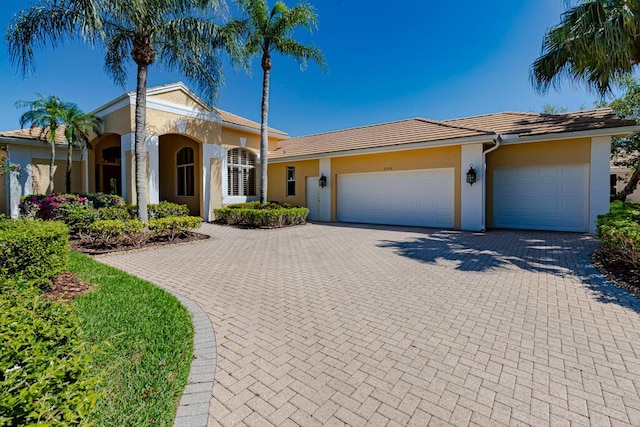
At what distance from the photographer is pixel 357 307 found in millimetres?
4477

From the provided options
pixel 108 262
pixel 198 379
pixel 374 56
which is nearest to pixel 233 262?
pixel 108 262

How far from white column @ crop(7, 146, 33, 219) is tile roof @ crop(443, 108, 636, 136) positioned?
73.8ft

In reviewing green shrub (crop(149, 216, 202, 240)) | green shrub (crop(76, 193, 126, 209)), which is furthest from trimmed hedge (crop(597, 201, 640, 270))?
green shrub (crop(76, 193, 126, 209))

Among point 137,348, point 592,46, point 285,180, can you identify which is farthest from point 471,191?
point 137,348

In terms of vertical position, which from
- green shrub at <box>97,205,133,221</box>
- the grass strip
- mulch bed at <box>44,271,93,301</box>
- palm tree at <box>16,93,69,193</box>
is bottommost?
the grass strip

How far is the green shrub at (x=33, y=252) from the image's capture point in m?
4.50

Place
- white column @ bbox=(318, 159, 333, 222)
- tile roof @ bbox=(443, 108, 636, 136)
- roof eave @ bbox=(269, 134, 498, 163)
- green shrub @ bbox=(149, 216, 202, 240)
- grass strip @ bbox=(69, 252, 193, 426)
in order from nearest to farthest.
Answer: grass strip @ bbox=(69, 252, 193, 426)
green shrub @ bbox=(149, 216, 202, 240)
tile roof @ bbox=(443, 108, 636, 136)
roof eave @ bbox=(269, 134, 498, 163)
white column @ bbox=(318, 159, 333, 222)

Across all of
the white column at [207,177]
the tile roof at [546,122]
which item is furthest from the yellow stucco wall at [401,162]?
the white column at [207,177]

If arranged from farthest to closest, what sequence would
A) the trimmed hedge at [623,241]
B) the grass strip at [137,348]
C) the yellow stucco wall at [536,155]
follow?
the yellow stucco wall at [536,155], the trimmed hedge at [623,241], the grass strip at [137,348]

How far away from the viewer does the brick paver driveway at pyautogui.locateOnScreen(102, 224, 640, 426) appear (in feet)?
8.00

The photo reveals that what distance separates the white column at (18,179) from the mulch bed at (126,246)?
408 inches

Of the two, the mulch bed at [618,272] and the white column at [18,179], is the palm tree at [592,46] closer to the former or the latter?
the mulch bed at [618,272]

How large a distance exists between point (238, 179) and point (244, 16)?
8.32 metres

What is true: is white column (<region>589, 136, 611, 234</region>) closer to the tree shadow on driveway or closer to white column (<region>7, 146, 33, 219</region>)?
the tree shadow on driveway
